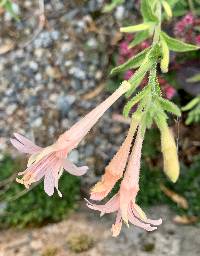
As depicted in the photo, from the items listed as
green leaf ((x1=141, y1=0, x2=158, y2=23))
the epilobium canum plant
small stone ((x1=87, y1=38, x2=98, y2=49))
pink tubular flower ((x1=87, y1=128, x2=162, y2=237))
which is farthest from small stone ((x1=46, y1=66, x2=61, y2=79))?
pink tubular flower ((x1=87, y1=128, x2=162, y2=237))

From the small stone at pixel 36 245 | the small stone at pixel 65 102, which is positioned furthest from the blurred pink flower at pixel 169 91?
the small stone at pixel 36 245

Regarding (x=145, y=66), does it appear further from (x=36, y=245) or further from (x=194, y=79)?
(x=36, y=245)

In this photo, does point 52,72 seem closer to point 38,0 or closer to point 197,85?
point 38,0

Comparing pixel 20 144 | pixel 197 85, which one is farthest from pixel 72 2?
pixel 20 144

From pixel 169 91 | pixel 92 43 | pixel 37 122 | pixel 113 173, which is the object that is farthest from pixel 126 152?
pixel 92 43

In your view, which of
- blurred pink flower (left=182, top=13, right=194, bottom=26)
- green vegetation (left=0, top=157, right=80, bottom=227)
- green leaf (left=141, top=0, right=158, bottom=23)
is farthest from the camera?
green vegetation (left=0, top=157, right=80, bottom=227)

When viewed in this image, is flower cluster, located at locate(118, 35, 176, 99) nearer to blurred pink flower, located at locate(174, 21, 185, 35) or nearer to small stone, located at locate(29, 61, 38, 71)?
blurred pink flower, located at locate(174, 21, 185, 35)

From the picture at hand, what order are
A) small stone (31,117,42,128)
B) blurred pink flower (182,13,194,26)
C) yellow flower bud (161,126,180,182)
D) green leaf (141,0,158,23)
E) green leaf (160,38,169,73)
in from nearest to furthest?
yellow flower bud (161,126,180,182)
green leaf (160,38,169,73)
green leaf (141,0,158,23)
blurred pink flower (182,13,194,26)
small stone (31,117,42,128)
